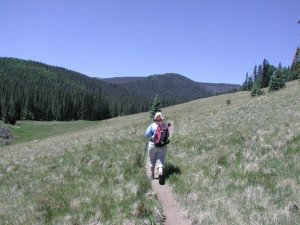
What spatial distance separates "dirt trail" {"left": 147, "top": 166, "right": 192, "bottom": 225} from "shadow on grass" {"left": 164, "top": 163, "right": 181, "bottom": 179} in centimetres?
82

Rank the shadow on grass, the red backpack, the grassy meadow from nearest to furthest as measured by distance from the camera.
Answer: the grassy meadow, the shadow on grass, the red backpack

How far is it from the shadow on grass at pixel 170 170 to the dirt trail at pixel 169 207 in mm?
816

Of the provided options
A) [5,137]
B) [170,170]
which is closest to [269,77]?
[5,137]

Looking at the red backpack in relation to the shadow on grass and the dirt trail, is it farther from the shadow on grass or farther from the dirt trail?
the dirt trail

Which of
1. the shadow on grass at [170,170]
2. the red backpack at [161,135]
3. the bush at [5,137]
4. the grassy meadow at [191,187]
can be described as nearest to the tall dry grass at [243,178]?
the grassy meadow at [191,187]

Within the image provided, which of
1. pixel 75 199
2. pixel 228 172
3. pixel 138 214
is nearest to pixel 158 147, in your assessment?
pixel 228 172

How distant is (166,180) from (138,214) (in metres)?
3.73

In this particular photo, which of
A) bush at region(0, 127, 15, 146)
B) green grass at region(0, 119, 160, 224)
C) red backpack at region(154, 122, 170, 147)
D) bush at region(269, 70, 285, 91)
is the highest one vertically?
bush at region(269, 70, 285, 91)

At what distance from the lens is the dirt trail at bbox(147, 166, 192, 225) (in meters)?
8.71

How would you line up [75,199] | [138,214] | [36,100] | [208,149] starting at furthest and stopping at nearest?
[36,100]
[208,149]
[75,199]
[138,214]

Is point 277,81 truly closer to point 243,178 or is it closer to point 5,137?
point 5,137

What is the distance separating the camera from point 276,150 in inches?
506

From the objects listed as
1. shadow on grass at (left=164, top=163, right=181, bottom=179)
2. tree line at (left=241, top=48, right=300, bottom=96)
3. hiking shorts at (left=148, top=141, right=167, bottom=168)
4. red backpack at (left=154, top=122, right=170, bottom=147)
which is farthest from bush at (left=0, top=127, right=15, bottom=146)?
red backpack at (left=154, top=122, right=170, bottom=147)

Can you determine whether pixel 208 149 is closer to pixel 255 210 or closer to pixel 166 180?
pixel 166 180
